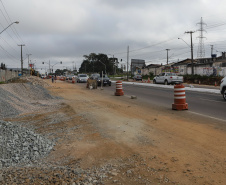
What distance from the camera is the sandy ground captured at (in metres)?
3.77

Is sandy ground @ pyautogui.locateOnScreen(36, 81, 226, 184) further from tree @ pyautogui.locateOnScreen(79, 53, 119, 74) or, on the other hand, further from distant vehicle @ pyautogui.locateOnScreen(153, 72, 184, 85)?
tree @ pyautogui.locateOnScreen(79, 53, 119, 74)

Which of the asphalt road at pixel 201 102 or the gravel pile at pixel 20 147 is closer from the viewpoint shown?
the gravel pile at pixel 20 147

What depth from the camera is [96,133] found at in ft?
20.7

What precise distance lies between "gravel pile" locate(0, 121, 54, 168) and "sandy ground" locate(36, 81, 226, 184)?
0.35 meters

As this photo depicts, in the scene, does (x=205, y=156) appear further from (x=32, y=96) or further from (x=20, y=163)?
(x=32, y=96)

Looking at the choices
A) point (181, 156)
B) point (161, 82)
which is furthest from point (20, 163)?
point (161, 82)

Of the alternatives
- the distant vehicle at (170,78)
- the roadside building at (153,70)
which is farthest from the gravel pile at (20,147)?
the roadside building at (153,70)

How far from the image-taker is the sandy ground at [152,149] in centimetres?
377

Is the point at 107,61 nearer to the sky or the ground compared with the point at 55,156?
nearer to the sky

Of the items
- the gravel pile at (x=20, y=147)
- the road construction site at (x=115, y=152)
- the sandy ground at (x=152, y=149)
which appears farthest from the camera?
the gravel pile at (x=20, y=147)

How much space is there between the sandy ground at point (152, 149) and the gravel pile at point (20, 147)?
1.16 feet

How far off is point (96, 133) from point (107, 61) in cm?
12338

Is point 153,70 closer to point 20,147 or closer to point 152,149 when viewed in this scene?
point 152,149

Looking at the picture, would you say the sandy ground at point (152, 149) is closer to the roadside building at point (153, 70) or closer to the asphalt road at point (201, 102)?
the asphalt road at point (201, 102)
